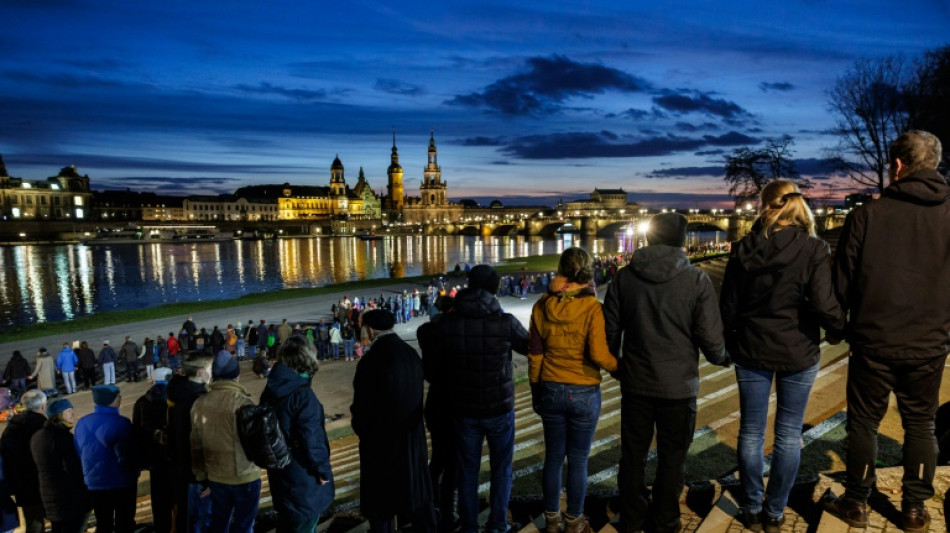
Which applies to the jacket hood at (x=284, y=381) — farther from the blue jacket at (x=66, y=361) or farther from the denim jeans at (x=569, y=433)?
the blue jacket at (x=66, y=361)

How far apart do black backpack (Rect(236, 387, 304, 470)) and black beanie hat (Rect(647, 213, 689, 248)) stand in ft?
8.36

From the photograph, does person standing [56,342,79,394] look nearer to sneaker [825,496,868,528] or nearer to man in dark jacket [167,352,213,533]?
man in dark jacket [167,352,213,533]

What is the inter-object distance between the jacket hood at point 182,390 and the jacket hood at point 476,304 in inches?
79.3

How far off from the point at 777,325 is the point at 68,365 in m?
14.5

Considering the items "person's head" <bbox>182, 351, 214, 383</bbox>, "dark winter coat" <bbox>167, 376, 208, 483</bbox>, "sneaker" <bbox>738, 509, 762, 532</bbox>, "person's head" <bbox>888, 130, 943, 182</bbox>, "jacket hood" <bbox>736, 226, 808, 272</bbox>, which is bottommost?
"sneaker" <bbox>738, 509, 762, 532</bbox>

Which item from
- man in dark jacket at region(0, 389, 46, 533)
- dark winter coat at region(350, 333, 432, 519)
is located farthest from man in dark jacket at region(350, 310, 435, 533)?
man in dark jacket at region(0, 389, 46, 533)

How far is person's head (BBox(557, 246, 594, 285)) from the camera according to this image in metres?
3.43

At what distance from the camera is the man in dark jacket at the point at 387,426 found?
11.5 feet

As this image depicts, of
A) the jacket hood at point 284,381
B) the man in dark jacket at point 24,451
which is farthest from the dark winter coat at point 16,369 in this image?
the jacket hood at point 284,381

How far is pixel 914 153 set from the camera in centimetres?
291

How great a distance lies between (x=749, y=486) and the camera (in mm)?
3320

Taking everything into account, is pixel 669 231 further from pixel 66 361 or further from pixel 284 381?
pixel 66 361

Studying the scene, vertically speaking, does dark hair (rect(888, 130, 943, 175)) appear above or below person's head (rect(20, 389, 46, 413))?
above

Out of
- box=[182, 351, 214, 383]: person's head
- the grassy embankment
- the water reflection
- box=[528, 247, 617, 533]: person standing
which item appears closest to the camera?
box=[528, 247, 617, 533]: person standing
